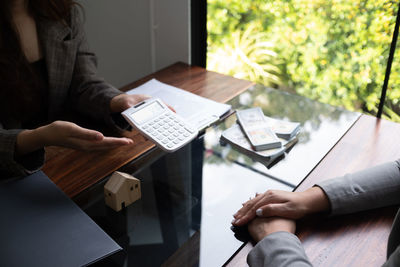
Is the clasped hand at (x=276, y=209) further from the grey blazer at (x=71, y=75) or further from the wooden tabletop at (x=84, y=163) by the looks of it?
the grey blazer at (x=71, y=75)

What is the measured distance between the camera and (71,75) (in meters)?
1.29

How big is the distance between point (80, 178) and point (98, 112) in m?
0.28

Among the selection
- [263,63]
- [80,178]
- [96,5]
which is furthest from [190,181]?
[263,63]

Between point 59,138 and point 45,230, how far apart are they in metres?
0.24

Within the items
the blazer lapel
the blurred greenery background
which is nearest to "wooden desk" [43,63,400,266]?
the blazer lapel

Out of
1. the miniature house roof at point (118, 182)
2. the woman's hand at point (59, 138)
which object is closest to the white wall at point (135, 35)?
the woman's hand at point (59, 138)

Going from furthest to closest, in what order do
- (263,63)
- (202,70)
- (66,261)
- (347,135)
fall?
(263,63)
(202,70)
(347,135)
(66,261)

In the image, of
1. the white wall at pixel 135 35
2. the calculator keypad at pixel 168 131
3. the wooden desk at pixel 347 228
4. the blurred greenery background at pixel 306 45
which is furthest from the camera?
the blurred greenery background at pixel 306 45

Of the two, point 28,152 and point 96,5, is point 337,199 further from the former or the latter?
point 96,5

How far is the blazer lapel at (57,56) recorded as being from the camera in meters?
1.24

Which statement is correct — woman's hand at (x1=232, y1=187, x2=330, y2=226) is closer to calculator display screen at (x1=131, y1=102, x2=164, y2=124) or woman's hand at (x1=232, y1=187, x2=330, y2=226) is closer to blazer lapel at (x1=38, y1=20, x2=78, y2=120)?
calculator display screen at (x1=131, y1=102, x2=164, y2=124)

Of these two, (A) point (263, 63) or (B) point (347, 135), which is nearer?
(B) point (347, 135)

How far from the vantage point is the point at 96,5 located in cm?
175

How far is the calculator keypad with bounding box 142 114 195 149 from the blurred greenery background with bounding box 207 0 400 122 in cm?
93
